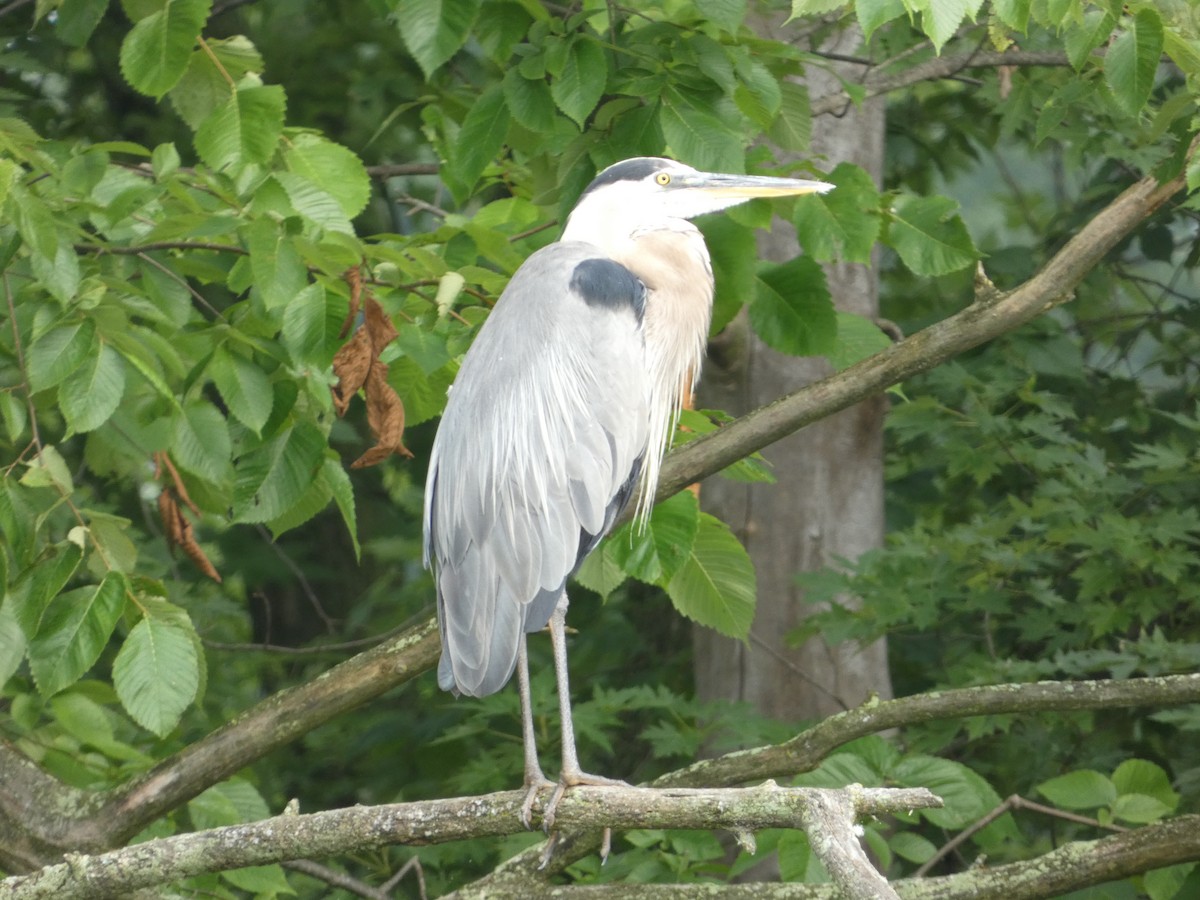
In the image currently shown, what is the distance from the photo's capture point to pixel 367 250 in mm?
2895

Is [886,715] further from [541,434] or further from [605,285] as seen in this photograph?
[605,285]

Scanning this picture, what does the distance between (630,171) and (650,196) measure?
97 millimetres

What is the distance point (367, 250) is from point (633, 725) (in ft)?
9.64

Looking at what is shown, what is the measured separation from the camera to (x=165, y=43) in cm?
277

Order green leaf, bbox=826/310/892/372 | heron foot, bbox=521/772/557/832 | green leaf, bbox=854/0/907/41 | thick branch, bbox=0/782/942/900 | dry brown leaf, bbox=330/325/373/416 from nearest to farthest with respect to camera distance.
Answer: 1. thick branch, bbox=0/782/942/900
2. green leaf, bbox=854/0/907/41
3. heron foot, bbox=521/772/557/832
4. dry brown leaf, bbox=330/325/373/416
5. green leaf, bbox=826/310/892/372

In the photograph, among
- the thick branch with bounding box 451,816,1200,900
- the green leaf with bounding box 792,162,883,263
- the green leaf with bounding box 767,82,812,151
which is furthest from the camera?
the green leaf with bounding box 767,82,812,151

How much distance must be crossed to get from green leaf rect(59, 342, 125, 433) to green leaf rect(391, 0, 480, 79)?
0.80m

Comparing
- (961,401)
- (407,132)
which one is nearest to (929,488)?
(961,401)

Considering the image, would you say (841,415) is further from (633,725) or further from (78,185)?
(78,185)

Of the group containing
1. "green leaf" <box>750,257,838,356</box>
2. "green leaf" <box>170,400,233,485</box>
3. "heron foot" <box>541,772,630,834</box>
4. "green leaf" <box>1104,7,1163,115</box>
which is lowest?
"heron foot" <box>541,772,630,834</box>

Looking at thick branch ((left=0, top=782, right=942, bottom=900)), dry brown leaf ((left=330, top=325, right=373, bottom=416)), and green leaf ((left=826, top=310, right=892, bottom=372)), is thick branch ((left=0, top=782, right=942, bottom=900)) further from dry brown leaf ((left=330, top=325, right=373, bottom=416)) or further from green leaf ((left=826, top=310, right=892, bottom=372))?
green leaf ((left=826, top=310, right=892, bottom=372))

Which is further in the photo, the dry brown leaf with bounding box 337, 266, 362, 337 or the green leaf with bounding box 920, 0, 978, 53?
the dry brown leaf with bounding box 337, 266, 362, 337

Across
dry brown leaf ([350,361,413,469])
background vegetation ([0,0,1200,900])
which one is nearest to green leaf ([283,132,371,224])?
background vegetation ([0,0,1200,900])

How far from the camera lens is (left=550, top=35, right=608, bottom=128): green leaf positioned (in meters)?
2.82
